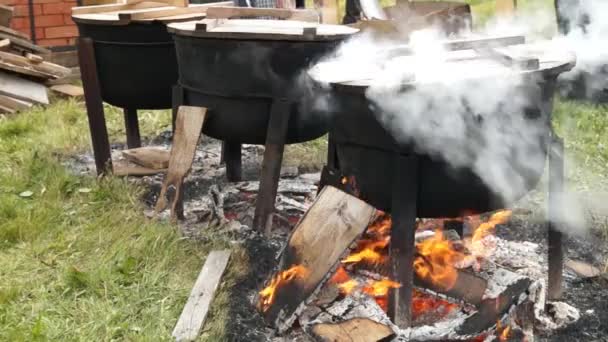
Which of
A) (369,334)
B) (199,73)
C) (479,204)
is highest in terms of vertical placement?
(199,73)

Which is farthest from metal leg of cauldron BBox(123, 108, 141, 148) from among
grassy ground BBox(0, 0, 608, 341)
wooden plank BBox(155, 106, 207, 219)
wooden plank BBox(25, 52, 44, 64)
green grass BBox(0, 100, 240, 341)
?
wooden plank BBox(25, 52, 44, 64)

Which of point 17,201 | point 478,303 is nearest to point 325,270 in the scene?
point 478,303

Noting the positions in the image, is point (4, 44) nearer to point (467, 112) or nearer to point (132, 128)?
point (132, 128)

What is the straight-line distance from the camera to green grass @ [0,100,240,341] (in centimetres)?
365

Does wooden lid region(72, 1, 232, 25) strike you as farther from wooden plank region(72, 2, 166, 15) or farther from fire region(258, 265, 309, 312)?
fire region(258, 265, 309, 312)

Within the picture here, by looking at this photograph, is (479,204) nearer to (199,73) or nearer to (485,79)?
(485,79)

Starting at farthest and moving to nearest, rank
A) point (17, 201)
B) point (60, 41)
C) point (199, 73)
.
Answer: point (60, 41), point (17, 201), point (199, 73)

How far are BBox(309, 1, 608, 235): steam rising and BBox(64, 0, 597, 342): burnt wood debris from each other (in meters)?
0.02

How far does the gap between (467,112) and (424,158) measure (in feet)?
0.88

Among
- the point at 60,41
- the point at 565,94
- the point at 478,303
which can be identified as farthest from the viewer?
the point at 60,41

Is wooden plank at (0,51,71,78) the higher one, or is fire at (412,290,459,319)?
wooden plank at (0,51,71,78)

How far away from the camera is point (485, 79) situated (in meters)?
3.05

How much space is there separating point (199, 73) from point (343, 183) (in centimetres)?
140

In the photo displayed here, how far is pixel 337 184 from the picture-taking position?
4023 millimetres
